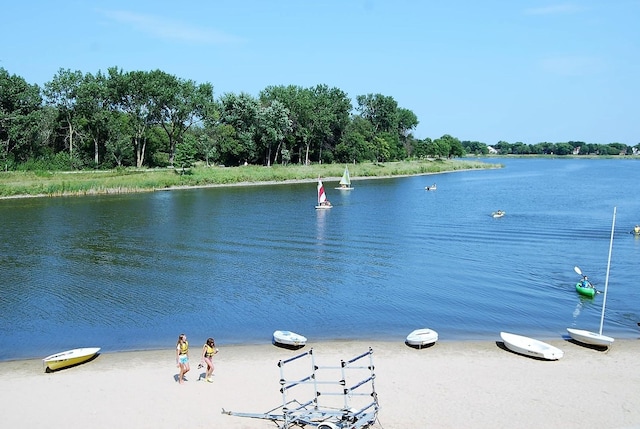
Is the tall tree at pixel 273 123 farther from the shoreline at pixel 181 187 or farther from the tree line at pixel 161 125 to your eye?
the shoreline at pixel 181 187

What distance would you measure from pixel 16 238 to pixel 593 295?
40436 mm

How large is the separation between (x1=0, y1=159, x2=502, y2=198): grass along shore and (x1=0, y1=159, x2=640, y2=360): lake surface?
10240 mm

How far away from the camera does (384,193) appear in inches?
3258

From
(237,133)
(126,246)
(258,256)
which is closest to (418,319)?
(258,256)

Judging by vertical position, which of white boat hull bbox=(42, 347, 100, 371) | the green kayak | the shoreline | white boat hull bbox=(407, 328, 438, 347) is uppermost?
the shoreline

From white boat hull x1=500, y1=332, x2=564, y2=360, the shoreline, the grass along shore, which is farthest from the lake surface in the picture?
the grass along shore

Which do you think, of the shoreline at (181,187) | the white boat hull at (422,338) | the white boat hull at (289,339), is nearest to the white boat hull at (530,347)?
the white boat hull at (422,338)

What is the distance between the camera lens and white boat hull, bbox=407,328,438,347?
2117 cm

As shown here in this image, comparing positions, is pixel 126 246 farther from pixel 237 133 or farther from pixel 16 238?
pixel 237 133

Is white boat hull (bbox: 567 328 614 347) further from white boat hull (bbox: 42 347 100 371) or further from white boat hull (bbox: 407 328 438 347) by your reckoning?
white boat hull (bbox: 42 347 100 371)

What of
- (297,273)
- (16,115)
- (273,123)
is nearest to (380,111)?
(273,123)

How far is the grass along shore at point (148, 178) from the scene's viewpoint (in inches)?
2891

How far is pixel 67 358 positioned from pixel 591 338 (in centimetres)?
1875

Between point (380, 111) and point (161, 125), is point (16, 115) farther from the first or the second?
point (380, 111)
